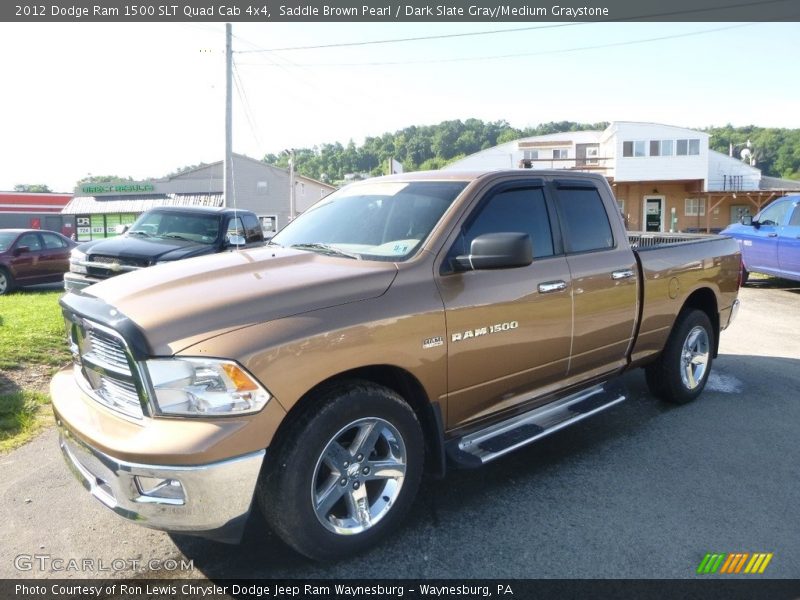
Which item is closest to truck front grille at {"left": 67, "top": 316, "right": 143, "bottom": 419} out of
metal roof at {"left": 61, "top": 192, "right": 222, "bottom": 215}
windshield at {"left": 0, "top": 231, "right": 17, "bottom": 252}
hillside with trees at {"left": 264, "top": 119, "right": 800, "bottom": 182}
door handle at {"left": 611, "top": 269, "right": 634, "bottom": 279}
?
door handle at {"left": 611, "top": 269, "right": 634, "bottom": 279}

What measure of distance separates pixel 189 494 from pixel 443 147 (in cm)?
7046

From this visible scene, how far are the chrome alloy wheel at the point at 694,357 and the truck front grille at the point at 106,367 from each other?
451 centimetres

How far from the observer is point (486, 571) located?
9.70ft

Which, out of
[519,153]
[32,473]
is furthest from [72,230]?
[32,473]

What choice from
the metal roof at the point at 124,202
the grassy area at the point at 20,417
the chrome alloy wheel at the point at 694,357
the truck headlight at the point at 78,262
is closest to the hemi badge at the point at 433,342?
the chrome alloy wheel at the point at 694,357

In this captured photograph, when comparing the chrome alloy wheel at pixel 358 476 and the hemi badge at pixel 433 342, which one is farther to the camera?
the hemi badge at pixel 433 342

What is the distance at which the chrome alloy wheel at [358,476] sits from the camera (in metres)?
2.92

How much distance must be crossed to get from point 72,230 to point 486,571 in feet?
174

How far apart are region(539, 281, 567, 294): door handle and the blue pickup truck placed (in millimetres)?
9695

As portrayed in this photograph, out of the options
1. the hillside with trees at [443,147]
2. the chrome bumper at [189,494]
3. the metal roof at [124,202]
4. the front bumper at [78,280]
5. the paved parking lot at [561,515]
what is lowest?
the paved parking lot at [561,515]

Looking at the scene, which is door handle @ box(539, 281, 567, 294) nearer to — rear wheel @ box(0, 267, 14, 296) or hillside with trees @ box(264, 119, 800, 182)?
rear wheel @ box(0, 267, 14, 296)

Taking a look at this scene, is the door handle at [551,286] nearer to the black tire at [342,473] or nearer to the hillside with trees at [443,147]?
the black tire at [342,473]

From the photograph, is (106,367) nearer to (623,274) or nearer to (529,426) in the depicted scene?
(529,426)

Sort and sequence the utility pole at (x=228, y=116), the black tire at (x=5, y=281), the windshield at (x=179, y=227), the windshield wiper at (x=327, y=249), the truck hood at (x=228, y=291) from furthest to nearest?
the utility pole at (x=228, y=116) → the black tire at (x=5, y=281) → the windshield at (x=179, y=227) → the windshield wiper at (x=327, y=249) → the truck hood at (x=228, y=291)
